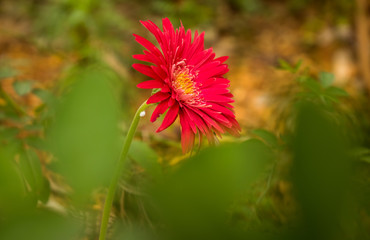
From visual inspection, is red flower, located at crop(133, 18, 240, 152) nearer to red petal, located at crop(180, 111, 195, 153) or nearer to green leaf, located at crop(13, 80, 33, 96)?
red petal, located at crop(180, 111, 195, 153)

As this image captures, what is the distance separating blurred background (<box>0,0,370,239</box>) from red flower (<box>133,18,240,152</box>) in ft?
0.20

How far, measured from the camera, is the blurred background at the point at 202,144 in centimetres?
14

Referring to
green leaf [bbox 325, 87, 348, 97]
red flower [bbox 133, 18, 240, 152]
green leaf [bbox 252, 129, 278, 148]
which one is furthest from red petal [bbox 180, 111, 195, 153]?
green leaf [bbox 325, 87, 348, 97]

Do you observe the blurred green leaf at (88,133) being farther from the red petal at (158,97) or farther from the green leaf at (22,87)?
the green leaf at (22,87)

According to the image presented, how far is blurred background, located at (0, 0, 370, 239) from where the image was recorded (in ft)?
0.46

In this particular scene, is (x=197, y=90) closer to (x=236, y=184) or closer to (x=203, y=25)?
(x=236, y=184)

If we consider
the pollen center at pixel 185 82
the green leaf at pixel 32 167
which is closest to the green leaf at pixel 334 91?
the pollen center at pixel 185 82

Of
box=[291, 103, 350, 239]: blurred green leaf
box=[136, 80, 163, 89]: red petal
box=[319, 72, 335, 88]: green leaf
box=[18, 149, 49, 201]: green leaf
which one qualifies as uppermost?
box=[319, 72, 335, 88]: green leaf

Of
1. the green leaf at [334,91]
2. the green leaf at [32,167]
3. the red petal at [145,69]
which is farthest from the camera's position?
the green leaf at [334,91]

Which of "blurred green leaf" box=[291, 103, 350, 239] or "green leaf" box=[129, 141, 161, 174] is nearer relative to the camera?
"blurred green leaf" box=[291, 103, 350, 239]

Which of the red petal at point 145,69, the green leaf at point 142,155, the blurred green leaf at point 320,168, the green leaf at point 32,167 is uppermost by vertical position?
the red petal at point 145,69

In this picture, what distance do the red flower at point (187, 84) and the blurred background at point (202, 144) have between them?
60 millimetres

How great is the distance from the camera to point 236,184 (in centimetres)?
15

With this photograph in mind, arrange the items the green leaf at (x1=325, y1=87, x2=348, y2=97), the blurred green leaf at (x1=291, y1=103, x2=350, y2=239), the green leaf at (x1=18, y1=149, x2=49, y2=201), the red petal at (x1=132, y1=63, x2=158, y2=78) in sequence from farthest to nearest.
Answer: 1. the green leaf at (x1=325, y1=87, x2=348, y2=97)
2. the green leaf at (x1=18, y1=149, x2=49, y2=201)
3. the red petal at (x1=132, y1=63, x2=158, y2=78)
4. the blurred green leaf at (x1=291, y1=103, x2=350, y2=239)
